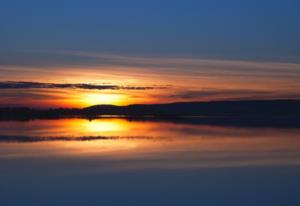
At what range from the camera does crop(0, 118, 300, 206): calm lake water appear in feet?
23.4

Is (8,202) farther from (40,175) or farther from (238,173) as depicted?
(238,173)

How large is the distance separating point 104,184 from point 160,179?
2.90 feet

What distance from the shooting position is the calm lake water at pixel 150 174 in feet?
23.4

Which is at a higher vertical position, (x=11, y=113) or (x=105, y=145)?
(x=11, y=113)

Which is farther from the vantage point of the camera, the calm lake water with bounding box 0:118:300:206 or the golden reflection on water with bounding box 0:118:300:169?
the golden reflection on water with bounding box 0:118:300:169

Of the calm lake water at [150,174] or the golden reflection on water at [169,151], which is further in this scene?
the golden reflection on water at [169,151]

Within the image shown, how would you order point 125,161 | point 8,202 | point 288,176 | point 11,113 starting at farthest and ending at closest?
point 11,113 < point 125,161 < point 288,176 < point 8,202

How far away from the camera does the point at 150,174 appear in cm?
899

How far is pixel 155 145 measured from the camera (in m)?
14.0

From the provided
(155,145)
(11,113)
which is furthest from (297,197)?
(11,113)

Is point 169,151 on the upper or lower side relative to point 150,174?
upper

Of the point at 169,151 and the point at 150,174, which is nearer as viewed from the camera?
the point at 150,174

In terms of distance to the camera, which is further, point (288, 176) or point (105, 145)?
point (105, 145)

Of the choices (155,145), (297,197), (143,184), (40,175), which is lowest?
(297,197)
